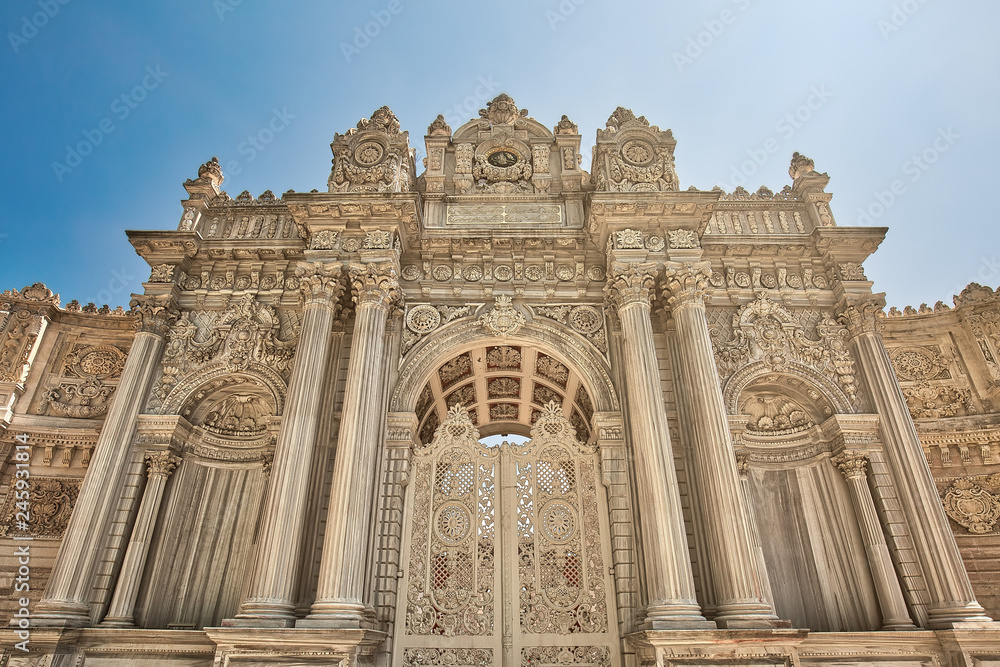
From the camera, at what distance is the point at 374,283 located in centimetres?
1104

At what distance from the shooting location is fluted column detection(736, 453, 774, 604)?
31.0 ft

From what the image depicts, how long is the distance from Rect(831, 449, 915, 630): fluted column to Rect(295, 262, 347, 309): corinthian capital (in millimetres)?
10234

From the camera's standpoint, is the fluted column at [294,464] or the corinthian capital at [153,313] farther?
the corinthian capital at [153,313]

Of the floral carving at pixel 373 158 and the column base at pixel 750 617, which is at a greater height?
the floral carving at pixel 373 158

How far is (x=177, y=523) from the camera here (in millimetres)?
10734

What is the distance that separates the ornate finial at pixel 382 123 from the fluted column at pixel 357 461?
141 inches

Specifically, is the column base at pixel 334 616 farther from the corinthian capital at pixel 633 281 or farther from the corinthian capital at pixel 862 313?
the corinthian capital at pixel 862 313

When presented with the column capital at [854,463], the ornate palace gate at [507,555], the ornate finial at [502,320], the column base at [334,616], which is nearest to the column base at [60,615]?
the column base at [334,616]

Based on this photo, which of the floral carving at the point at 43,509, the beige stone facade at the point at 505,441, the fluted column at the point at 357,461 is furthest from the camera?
the floral carving at the point at 43,509

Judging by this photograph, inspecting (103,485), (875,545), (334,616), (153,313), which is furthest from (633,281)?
(103,485)

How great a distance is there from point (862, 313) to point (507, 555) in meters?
8.70

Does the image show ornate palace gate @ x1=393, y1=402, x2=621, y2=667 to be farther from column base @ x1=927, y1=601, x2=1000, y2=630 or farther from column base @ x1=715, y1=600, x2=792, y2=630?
column base @ x1=927, y1=601, x2=1000, y2=630

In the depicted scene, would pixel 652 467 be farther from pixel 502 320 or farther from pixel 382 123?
pixel 382 123

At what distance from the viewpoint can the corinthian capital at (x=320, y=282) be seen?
11.0 m
